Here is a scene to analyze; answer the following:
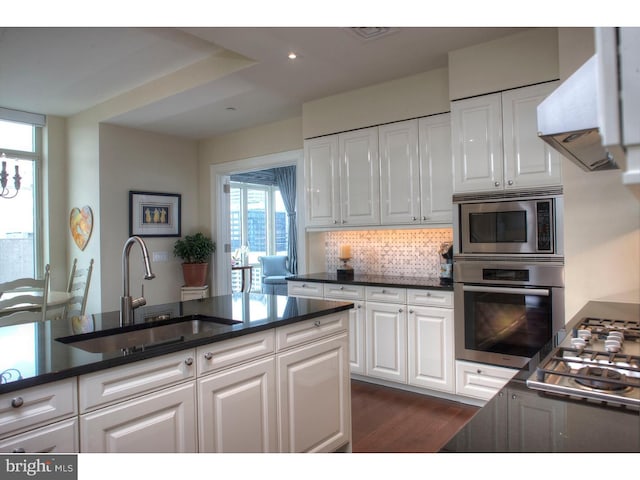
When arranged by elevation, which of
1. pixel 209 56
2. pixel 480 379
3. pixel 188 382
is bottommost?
pixel 480 379

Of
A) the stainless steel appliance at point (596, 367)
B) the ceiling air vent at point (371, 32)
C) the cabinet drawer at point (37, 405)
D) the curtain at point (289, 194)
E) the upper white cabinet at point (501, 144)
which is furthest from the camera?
the curtain at point (289, 194)

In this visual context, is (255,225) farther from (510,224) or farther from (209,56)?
(510,224)

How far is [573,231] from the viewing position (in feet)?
8.68

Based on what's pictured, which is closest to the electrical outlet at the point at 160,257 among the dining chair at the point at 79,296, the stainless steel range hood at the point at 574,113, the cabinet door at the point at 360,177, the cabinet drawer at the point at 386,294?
the dining chair at the point at 79,296

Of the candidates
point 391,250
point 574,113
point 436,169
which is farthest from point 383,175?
point 574,113

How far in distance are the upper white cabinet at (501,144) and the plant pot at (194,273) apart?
11.2ft

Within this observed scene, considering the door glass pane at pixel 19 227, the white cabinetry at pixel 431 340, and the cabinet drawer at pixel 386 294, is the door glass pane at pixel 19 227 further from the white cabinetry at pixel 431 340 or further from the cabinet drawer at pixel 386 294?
the white cabinetry at pixel 431 340

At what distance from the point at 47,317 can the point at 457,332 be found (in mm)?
3366

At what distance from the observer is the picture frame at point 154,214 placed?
5.21 m

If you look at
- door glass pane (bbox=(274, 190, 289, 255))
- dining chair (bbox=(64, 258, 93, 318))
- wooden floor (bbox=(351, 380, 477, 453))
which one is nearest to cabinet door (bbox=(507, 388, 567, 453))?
wooden floor (bbox=(351, 380, 477, 453))

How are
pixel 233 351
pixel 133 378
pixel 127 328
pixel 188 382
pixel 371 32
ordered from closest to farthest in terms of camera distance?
pixel 133 378, pixel 188 382, pixel 233 351, pixel 127 328, pixel 371 32

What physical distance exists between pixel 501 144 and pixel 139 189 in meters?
4.04

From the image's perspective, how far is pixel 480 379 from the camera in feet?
10.3

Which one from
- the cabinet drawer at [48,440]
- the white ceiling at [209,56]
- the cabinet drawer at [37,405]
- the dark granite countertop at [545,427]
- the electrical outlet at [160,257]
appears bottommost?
the cabinet drawer at [48,440]
